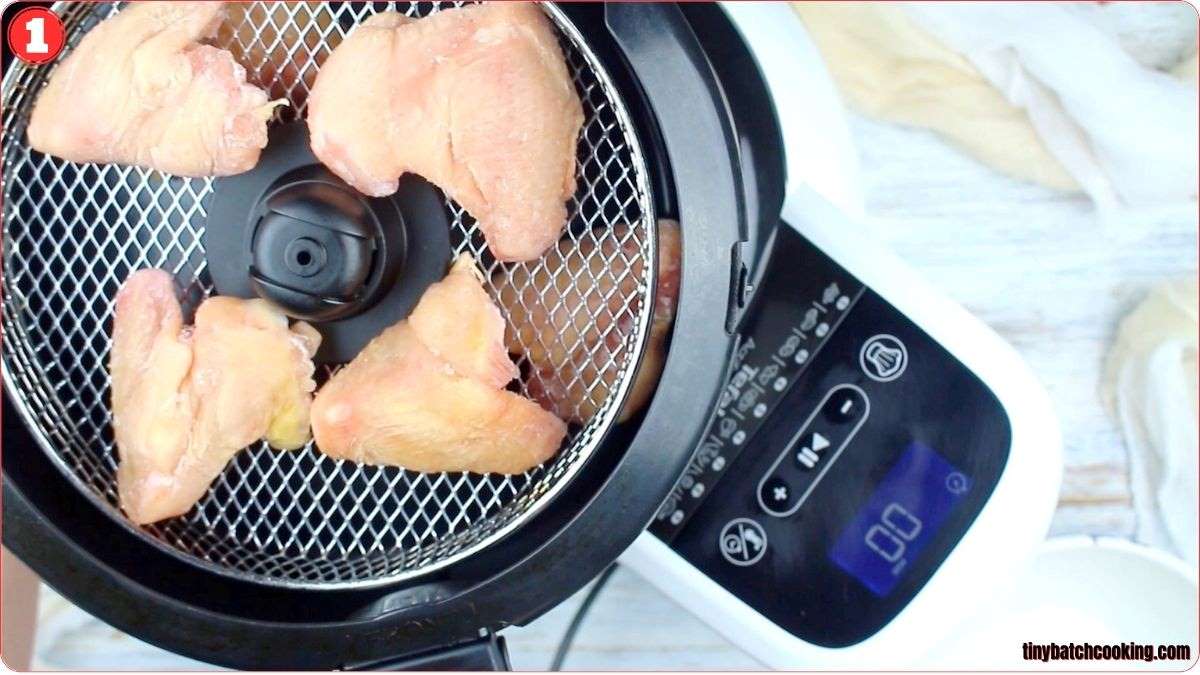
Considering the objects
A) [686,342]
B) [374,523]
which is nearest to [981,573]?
[686,342]

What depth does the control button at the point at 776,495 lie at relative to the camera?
722 mm

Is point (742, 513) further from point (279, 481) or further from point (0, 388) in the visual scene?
point (0, 388)

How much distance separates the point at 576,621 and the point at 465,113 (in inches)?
22.4

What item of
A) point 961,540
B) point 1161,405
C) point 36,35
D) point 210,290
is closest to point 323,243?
point 210,290

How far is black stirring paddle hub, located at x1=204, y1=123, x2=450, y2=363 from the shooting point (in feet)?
1.81

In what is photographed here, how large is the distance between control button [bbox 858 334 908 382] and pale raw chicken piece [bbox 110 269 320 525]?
38 centimetres

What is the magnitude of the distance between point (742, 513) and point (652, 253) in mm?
249

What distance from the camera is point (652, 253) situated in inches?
21.8

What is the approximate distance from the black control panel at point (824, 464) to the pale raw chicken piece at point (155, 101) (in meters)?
0.36

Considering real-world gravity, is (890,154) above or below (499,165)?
below

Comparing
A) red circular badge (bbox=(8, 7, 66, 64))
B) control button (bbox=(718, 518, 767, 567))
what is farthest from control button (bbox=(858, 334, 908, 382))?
red circular badge (bbox=(8, 7, 66, 64))

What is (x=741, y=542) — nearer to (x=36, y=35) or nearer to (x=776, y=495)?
(x=776, y=495)

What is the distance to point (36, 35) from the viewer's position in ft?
1.91

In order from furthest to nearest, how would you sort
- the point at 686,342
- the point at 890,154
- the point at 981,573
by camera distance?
the point at 890,154, the point at 981,573, the point at 686,342
